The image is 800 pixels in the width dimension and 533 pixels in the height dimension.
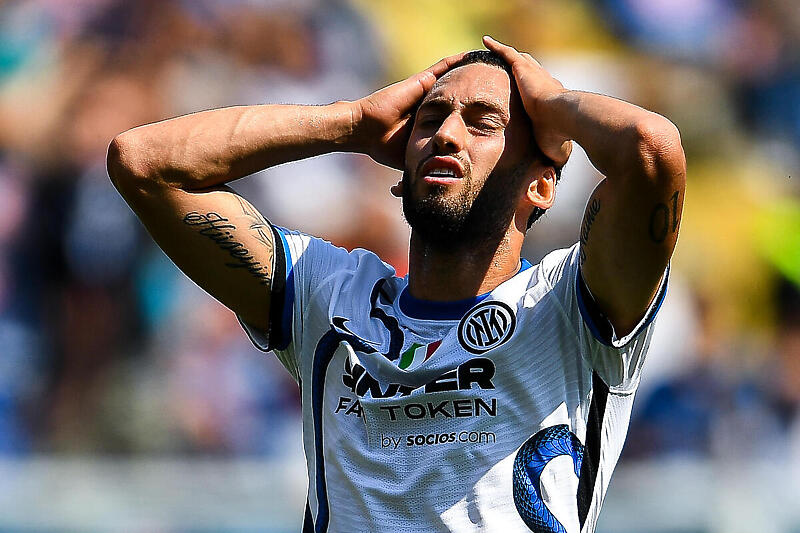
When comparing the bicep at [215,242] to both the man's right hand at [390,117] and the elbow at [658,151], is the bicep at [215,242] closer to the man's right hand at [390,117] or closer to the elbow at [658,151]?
the man's right hand at [390,117]

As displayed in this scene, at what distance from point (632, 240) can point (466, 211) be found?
602mm

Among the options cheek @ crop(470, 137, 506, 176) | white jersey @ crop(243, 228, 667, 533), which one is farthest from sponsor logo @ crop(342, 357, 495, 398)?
cheek @ crop(470, 137, 506, 176)

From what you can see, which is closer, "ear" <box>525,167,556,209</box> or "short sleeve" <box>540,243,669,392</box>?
"short sleeve" <box>540,243,669,392</box>

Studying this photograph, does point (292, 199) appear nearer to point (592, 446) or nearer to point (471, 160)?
point (471, 160)

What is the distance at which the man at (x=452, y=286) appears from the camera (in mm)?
2863

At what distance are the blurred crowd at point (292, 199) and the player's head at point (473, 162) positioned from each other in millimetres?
3916

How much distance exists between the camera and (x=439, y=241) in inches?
129

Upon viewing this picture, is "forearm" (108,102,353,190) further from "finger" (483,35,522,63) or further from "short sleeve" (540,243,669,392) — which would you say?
"short sleeve" (540,243,669,392)

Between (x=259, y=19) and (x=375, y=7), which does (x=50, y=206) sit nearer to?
(x=259, y=19)

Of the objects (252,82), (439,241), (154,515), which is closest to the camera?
(439,241)

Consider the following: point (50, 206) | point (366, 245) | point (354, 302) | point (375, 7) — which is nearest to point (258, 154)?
point (354, 302)

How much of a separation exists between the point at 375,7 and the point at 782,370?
3.96 m

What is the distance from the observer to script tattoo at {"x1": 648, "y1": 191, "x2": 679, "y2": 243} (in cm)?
278

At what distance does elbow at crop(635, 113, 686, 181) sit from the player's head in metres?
0.63
